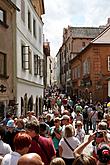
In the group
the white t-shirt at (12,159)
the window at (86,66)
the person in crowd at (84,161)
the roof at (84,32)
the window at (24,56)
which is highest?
the roof at (84,32)

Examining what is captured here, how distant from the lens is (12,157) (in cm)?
539

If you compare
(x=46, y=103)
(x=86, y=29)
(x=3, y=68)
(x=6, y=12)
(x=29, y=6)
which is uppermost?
(x=86, y=29)

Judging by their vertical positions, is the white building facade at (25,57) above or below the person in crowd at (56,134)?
above

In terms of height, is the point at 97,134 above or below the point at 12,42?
below

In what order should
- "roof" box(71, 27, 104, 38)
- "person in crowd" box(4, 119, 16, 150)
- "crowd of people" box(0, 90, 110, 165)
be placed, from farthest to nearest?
"roof" box(71, 27, 104, 38)
"person in crowd" box(4, 119, 16, 150)
"crowd of people" box(0, 90, 110, 165)

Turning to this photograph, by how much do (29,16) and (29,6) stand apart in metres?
0.71

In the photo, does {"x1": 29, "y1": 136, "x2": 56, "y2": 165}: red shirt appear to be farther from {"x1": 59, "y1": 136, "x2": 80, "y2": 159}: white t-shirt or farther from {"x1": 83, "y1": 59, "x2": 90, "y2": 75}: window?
{"x1": 83, "y1": 59, "x2": 90, "y2": 75}: window

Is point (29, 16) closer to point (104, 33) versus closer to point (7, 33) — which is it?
point (7, 33)

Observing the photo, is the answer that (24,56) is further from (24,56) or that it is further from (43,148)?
(43,148)

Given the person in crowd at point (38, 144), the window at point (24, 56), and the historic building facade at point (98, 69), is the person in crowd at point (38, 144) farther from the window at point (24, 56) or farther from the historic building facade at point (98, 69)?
the historic building facade at point (98, 69)

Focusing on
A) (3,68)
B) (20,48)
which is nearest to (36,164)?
(3,68)

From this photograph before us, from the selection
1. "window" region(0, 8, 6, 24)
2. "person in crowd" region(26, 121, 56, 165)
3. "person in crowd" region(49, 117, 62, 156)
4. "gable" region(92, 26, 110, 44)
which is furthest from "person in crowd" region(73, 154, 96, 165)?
"gable" region(92, 26, 110, 44)

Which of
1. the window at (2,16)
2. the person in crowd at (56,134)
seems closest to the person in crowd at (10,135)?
the person in crowd at (56,134)

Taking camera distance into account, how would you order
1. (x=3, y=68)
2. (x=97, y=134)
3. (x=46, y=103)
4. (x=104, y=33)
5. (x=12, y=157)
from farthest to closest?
1. (x=104, y=33)
2. (x=46, y=103)
3. (x=3, y=68)
4. (x=97, y=134)
5. (x=12, y=157)
